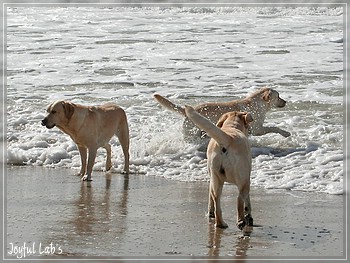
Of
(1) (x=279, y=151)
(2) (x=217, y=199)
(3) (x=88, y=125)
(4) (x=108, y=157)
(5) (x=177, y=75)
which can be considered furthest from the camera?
(5) (x=177, y=75)

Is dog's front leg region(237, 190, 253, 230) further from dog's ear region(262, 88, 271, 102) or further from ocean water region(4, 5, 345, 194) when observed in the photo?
dog's ear region(262, 88, 271, 102)

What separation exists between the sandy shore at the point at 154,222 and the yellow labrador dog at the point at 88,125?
17.6 inches

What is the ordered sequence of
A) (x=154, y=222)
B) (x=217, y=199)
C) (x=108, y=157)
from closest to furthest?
1. (x=217, y=199)
2. (x=154, y=222)
3. (x=108, y=157)

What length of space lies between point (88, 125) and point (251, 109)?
2.86 m

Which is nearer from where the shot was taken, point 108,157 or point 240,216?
point 240,216

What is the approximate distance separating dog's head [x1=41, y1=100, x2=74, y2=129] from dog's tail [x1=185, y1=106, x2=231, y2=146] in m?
3.15

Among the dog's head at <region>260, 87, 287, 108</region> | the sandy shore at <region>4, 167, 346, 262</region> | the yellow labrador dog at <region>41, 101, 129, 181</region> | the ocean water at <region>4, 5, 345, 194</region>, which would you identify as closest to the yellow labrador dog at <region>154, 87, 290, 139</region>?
the dog's head at <region>260, 87, 287, 108</region>

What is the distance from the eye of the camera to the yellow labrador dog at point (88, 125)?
866 centimetres

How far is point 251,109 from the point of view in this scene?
10859 millimetres

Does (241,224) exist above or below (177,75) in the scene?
below

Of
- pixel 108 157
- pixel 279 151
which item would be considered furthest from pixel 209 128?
pixel 279 151

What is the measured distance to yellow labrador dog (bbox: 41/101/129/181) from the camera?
8664 mm

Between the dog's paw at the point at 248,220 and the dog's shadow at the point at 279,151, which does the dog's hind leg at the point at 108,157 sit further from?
the dog's paw at the point at 248,220

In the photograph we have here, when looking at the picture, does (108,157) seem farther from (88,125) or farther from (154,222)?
(154,222)
